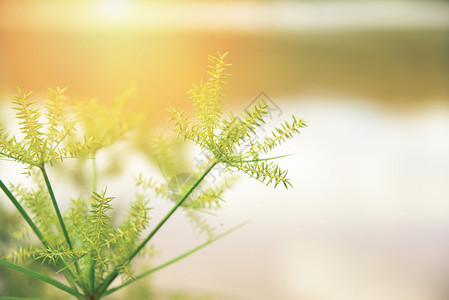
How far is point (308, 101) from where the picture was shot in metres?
1.26

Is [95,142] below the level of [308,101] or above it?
below

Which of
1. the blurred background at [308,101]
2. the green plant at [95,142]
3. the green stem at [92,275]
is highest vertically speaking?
the blurred background at [308,101]

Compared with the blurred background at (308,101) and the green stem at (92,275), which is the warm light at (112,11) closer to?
the blurred background at (308,101)

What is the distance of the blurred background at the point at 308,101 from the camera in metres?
1.04

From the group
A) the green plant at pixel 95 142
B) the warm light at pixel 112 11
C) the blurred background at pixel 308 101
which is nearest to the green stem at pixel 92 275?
the green plant at pixel 95 142

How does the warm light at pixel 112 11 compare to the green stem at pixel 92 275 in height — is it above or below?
above

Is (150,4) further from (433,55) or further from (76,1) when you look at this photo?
(433,55)

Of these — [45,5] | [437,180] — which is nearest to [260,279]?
[437,180]

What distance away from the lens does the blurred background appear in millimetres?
1043

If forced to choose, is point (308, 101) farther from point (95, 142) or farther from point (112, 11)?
point (95, 142)

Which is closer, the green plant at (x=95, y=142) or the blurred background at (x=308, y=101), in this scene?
the green plant at (x=95, y=142)

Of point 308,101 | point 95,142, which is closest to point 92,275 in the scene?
point 95,142

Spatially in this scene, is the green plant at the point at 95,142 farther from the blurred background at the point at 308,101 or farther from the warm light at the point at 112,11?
the warm light at the point at 112,11

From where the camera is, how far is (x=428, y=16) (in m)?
1.38
